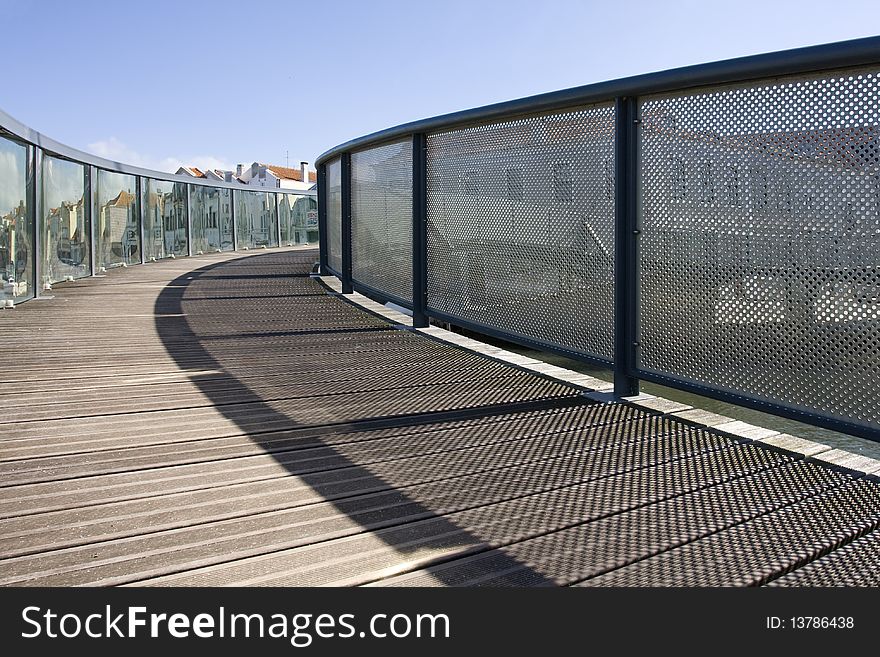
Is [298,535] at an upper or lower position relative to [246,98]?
lower

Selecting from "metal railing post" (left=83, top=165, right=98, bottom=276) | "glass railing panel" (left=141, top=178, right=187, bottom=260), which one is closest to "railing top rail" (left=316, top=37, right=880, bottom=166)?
"metal railing post" (left=83, top=165, right=98, bottom=276)

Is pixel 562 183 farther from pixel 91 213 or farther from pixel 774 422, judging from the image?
pixel 91 213

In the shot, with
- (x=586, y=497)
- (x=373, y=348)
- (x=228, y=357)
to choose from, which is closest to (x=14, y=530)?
(x=586, y=497)

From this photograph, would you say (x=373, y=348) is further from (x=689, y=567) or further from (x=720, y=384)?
(x=689, y=567)

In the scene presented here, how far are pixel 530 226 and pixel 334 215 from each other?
21.5 feet

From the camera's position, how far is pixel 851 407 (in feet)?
11.5

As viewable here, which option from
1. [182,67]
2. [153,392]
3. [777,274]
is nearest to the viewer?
[777,274]

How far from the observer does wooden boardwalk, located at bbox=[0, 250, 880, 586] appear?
2.53m

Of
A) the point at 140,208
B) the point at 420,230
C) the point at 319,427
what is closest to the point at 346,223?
the point at 420,230

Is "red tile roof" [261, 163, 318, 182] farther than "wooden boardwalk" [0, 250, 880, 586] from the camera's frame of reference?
Yes

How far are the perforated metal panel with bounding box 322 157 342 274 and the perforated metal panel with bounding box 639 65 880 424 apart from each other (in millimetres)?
6904

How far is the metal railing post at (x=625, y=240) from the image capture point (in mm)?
4520

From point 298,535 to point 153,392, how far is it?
95.1 inches

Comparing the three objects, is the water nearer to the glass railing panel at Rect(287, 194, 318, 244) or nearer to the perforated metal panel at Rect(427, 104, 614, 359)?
the perforated metal panel at Rect(427, 104, 614, 359)
